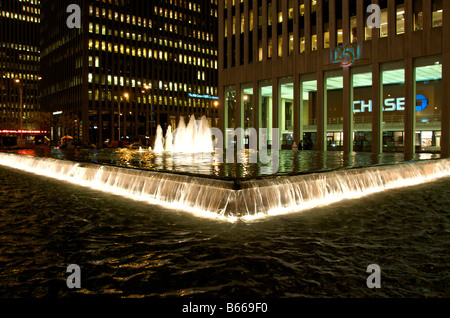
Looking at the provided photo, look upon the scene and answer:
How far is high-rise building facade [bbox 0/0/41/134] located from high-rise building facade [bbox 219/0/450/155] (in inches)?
4313

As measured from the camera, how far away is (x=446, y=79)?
88.8ft

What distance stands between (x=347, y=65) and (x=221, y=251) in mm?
30523

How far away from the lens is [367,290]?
12.7 ft

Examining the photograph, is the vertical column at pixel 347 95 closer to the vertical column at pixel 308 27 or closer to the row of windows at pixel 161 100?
the vertical column at pixel 308 27

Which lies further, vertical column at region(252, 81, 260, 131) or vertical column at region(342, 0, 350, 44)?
vertical column at region(252, 81, 260, 131)

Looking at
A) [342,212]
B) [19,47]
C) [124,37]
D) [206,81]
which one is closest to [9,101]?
[19,47]

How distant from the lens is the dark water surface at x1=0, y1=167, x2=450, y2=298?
398 cm

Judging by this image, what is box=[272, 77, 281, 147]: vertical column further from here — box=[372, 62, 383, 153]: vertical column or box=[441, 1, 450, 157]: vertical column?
box=[441, 1, 450, 157]: vertical column

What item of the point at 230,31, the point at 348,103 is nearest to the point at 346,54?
the point at 348,103

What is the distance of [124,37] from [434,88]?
7039 centimetres

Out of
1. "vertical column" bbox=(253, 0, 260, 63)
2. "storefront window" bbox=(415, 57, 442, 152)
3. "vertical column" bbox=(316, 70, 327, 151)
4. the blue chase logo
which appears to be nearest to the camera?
"vertical column" bbox=(316, 70, 327, 151)

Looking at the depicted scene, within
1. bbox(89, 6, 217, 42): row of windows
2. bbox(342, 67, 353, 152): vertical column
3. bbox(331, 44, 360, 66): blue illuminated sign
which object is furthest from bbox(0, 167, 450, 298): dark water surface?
→ bbox(89, 6, 217, 42): row of windows

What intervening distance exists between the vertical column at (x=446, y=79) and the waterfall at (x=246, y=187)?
15925mm

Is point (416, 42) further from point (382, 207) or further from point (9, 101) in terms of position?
point (9, 101)
